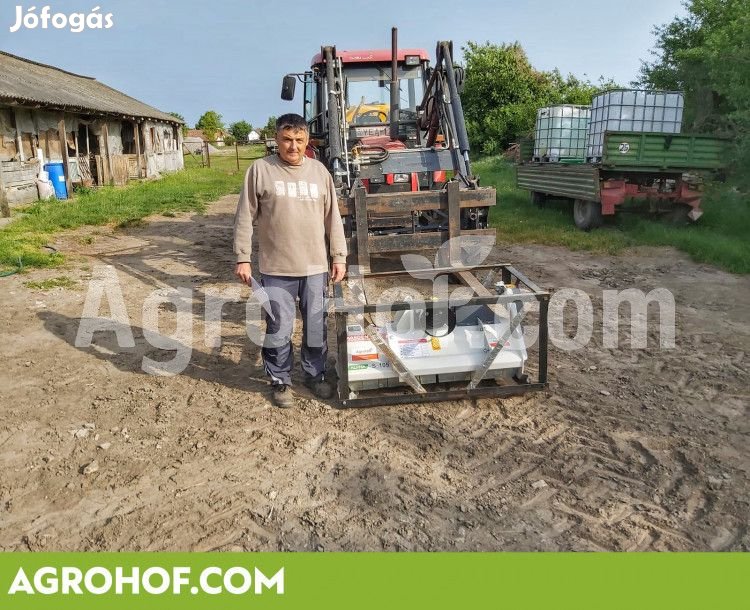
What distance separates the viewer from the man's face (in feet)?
12.1

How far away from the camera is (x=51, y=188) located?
50.5ft

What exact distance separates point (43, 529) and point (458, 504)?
6.14 feet

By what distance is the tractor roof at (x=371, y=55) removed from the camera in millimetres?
7824

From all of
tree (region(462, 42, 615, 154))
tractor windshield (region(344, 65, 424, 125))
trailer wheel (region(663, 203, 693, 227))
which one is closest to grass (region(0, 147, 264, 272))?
tractor windshield (region(344, 65, 424, 125))

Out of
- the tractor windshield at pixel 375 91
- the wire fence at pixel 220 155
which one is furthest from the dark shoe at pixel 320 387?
the wire fence at pixel 220 155

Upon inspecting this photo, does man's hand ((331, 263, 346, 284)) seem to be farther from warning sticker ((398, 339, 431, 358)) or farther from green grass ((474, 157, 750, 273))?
green grass ((474, 157, 750, 273))

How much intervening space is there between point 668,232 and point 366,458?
7.36m

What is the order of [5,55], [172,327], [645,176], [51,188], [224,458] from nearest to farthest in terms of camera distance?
[224,458] < [172,327] < [645,176] < [51,188] < [5,55]

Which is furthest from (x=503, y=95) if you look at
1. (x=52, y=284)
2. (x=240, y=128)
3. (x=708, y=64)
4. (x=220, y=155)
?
(x=240, y=128)

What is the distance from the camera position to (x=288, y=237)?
12.5ft

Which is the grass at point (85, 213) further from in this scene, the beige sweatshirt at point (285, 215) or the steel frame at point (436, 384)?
the steel frame at point (436, 384)

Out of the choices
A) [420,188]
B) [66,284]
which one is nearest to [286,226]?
[420,188]

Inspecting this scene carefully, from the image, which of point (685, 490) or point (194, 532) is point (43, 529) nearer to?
point (194, 532)

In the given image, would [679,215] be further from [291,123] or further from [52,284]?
[52,284]
